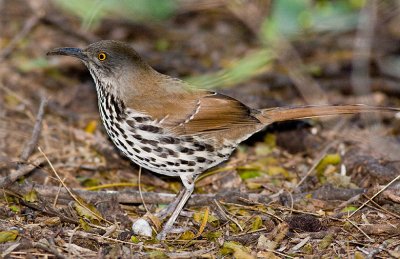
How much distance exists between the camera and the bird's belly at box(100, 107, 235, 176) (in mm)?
4598

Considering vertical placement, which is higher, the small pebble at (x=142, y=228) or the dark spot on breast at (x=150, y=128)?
the dark spot on breast at (x=150, y=128)

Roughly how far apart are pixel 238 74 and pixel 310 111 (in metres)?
0.68

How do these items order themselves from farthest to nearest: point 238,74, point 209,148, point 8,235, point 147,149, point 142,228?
point 238,74, point 209,148, point 147,149, point 142,228, point 8,235

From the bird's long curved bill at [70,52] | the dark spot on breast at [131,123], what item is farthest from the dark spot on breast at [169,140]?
the bird's long curved bill at [70,52]

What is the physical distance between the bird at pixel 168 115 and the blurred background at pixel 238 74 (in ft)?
0.92

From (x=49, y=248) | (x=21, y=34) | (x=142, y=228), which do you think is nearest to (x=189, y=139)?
(x=142, y=228)

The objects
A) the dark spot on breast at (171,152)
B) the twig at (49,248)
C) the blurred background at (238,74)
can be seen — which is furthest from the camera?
the blurred background at (238,74)

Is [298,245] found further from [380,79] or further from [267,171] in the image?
[380,79]

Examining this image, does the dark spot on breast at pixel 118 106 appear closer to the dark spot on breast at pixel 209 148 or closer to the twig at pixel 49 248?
the dark spot on breast at pixel 209 148

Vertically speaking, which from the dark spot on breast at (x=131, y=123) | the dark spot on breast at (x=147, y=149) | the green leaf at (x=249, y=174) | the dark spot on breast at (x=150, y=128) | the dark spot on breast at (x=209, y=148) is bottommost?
the green leaf at (x=249, y=174)

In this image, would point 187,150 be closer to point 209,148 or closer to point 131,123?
point 209,148

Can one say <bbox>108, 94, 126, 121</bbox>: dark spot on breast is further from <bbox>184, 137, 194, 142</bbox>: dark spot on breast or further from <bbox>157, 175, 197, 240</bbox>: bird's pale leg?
<bbox>157, 175, 197, 240</bbox>: bird's pale leg

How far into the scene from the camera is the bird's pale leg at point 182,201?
4434 mm

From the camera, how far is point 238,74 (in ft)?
17.2
